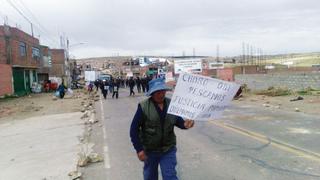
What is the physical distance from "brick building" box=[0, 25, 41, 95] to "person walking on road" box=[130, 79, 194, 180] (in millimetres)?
44533

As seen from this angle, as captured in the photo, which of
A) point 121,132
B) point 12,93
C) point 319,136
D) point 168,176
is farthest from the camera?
point 12,93

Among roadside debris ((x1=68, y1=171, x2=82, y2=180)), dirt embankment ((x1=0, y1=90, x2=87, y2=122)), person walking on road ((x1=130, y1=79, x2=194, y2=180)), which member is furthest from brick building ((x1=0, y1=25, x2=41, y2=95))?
person walking on road ((x1=130, y1=79, x2=194, y2=180))

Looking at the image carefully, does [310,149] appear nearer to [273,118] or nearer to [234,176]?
[234,176]

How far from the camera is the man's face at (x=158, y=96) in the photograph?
5.79 m

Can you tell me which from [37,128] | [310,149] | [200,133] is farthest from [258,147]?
[37,128]

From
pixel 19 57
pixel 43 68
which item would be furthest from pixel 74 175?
pixel 43 68

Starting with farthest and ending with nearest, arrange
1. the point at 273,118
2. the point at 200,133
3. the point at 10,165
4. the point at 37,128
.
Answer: the point at 37,128 → the point at 273,118 → the point at 200,133 → the point at 10,165

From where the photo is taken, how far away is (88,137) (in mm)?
15203

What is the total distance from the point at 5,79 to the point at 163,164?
4538 cm

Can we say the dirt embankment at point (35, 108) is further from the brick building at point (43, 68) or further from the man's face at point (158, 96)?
the brick building at point (43, 68)

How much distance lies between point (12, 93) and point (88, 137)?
38580 millimetres

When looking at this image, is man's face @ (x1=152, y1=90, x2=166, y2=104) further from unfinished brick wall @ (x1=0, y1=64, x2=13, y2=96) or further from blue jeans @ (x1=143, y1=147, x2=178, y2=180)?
unfinished brick wall @ (x1=0, y1=64, x2=13, y2=96)

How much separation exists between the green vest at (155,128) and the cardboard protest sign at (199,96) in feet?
0.62

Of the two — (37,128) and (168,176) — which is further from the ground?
(168,176)
